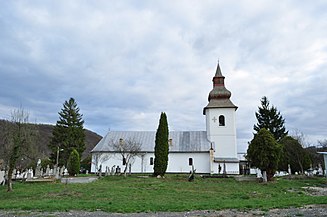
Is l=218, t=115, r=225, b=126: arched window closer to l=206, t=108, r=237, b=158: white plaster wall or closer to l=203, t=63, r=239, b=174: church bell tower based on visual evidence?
l=203, t=63, r=239, b=174: church bell tower

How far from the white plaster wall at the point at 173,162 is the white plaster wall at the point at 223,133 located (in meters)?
2.40

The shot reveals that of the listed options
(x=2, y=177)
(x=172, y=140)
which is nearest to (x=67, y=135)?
(x=172, y=140)

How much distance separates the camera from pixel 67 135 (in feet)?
158

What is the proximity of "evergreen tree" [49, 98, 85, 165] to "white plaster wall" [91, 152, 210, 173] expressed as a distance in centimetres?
547

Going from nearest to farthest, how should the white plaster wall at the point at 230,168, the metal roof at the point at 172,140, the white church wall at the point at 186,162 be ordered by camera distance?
the white plaster wall at the point at 230,168
the white church wall at the point at 186,162
the metal roof at the point at 172,140

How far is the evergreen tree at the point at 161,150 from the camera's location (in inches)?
1248

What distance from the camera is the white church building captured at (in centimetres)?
4316

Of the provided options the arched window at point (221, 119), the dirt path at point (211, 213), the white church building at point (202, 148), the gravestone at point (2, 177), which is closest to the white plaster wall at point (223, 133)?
the white church building at point (202, 148)

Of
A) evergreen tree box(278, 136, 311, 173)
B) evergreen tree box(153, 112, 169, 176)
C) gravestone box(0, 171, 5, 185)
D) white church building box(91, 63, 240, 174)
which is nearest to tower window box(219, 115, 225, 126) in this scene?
white church building box(91, 63, 240, 174)

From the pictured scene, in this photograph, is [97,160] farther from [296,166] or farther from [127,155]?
[296,166]

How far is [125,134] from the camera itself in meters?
48.2

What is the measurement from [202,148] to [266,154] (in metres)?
17.5

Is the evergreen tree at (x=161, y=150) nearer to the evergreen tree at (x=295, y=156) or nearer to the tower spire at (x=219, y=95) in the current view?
the tower spire at (x=219, y=95)

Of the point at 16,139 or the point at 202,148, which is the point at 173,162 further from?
the point at 16,139
